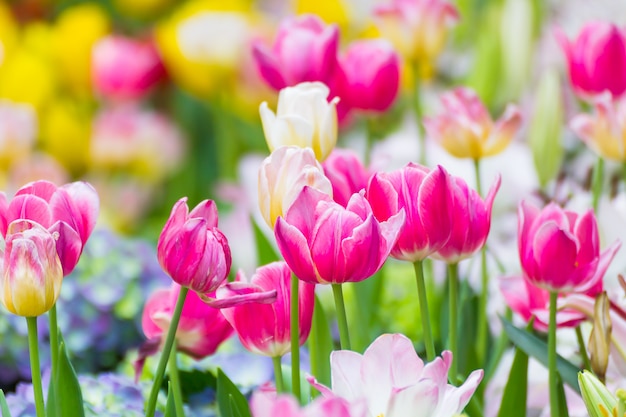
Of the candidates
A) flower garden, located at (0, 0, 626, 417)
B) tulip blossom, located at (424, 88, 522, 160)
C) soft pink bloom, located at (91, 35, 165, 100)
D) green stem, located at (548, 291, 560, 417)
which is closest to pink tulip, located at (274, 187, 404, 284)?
flower garden, located at (0, 0, 626, 417)

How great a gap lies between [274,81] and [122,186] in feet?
3.04

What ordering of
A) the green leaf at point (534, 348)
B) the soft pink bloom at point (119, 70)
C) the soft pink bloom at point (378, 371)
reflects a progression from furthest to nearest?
the soft pink bloom at point (119, 70), the green leaf at point (534, 348), the soft pink bloom at point (378, 371)

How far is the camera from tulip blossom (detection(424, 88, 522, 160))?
1.96 ft

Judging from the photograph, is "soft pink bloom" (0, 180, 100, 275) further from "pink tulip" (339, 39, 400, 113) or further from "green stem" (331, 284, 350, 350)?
Answer: "pink tulip" (339, 39, 400, 113)

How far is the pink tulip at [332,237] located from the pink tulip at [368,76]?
0.82 ft

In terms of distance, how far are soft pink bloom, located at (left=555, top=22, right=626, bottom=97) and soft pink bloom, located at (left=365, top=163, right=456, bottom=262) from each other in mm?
235

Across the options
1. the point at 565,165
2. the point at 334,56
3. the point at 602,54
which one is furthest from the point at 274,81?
the point at 565,165

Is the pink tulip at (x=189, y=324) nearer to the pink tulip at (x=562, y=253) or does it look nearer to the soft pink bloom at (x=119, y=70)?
the pink tulip at (x=562, y=253)

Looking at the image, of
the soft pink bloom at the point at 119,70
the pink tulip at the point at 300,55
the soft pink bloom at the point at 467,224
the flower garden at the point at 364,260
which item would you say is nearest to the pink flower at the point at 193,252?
the flower garden at the point at 364,260

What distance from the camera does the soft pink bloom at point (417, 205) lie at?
0.43 metres

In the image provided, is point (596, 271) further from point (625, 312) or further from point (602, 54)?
point (602, 54)

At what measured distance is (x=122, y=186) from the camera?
1521mm

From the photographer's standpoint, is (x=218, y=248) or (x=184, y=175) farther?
(x=184, y=175)

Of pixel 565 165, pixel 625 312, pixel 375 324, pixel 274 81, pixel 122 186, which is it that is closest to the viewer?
pixel 625 312
